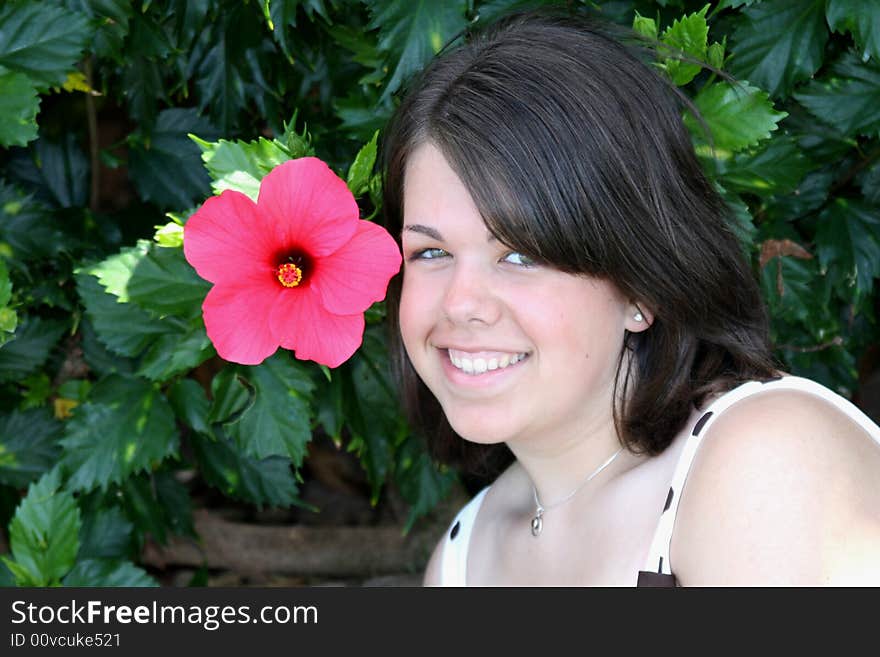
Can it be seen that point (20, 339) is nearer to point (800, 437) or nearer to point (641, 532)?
point (641, 532)

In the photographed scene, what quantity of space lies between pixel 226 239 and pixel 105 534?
0.66m

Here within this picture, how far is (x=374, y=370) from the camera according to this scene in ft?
6.20

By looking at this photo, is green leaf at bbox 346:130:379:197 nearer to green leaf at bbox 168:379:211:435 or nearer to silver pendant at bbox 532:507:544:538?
green leaf at bbox 168:379:211:435

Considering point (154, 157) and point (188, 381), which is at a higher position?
point (154, 157)

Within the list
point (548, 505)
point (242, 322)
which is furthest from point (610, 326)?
point (242, 322)

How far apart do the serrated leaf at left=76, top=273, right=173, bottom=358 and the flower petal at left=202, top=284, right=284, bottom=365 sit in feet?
0.86

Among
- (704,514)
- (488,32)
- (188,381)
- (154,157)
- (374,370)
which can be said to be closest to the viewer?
(704,514)

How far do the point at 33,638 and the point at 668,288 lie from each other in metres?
0.96

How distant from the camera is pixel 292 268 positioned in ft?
4.91

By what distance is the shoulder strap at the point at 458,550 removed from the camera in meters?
1.88

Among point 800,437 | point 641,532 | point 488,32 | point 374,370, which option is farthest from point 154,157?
point 800,437

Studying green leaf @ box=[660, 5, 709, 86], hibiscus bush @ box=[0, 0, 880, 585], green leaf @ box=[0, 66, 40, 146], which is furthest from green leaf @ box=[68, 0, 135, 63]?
green leaf @ box=[660, 5, 709, 86]

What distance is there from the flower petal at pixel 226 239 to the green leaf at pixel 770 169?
703mm

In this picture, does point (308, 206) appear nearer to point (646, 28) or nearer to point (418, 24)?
point (418, 24)
